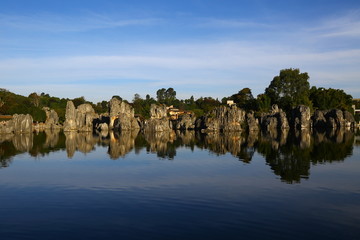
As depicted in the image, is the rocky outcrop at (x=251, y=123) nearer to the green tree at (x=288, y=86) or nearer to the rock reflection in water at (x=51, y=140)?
the green tree at (x=288, y=86)

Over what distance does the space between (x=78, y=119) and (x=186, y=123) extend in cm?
2983

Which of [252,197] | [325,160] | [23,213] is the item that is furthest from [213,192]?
[325,160]

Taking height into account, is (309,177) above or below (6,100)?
below

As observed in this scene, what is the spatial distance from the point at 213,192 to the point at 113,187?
21.1 feet

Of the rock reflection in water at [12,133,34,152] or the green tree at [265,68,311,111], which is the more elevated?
the green tree at [265,68,311,111]

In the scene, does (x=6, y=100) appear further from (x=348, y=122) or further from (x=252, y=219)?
(x=252, y=219)

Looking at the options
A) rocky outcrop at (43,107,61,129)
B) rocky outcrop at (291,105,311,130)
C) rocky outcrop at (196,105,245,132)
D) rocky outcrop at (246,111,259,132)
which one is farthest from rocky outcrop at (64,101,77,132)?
rocky outcrop at (291,105,311,130)

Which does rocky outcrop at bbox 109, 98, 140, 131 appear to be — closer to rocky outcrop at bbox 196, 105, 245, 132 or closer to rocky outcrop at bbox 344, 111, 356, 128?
rocky outcrop at bbox 196, 105, 245, 132

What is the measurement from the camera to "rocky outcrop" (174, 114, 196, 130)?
4090 inches

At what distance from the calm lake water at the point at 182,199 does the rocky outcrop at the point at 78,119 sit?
209 feet

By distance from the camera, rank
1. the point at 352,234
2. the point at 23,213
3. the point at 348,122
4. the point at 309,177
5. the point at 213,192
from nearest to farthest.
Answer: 1. the point at 352,234
2. the point at 23,213
3. the point at 213,192
4. the point at 309,177
5. the point at 348,122

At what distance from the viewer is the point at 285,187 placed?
22.8 meters

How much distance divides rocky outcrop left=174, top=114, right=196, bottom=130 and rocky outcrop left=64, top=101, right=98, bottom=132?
24506mm

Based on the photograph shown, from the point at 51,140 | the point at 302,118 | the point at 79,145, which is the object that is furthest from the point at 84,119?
the point at 302,118
